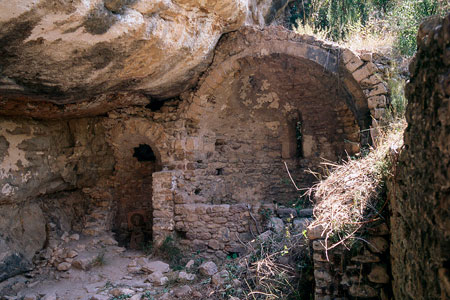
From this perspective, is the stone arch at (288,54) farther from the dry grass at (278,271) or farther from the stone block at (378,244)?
the stone block at (378,244)

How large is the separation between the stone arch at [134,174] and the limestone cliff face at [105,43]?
1.00 meters

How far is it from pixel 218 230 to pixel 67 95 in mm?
3168

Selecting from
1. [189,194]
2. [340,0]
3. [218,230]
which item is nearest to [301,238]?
[218,230]

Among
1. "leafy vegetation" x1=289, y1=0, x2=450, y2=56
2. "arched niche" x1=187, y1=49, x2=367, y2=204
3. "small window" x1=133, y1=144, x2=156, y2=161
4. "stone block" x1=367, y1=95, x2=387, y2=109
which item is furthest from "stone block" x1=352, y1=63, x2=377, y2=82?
"small window" x1=133, y1=144, x2=156, y2=161

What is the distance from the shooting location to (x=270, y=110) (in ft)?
27.4

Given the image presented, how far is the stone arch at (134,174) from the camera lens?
6.90m

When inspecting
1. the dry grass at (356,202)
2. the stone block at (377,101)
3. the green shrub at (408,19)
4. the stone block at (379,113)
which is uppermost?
the green shrub at (408,19)

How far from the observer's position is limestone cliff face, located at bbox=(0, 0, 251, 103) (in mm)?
3598

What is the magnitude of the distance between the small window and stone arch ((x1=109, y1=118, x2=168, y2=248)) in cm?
5

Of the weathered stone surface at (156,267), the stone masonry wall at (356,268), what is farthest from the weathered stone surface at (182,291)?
the stone masonry wall at (356,268)

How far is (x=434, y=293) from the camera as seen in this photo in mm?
1849

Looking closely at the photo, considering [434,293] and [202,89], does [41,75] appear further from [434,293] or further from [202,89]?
[434,293]

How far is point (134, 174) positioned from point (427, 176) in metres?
6.56

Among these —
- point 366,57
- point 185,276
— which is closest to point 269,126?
point 366,57
